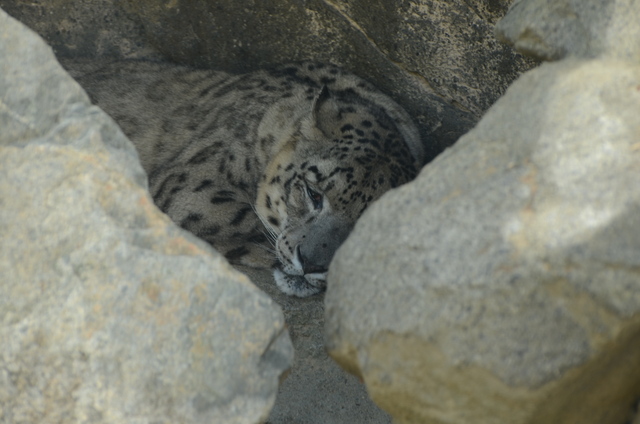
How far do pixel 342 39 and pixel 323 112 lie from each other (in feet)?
1.58

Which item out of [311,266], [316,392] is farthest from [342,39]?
[316,392]

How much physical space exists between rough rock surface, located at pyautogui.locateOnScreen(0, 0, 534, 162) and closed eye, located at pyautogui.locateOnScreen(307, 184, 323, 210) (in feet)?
2.84

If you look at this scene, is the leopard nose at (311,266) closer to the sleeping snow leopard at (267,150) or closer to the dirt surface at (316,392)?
the sleeping snow leopard at (267,150)

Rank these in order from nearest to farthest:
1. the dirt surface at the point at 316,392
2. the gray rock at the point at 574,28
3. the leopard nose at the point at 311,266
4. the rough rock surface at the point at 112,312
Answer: the rough rock surface at the point at 112,312, the gray rock at the point at 574,28, the dirt surface at the point at 316,392, the leopard nose at the point at 311,266

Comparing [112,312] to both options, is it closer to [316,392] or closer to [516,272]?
[516,272]

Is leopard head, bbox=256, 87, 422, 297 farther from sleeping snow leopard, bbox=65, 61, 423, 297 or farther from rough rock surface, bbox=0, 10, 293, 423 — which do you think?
rough rock surface, bbox=0, 10, 293, 423

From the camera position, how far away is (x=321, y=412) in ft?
11.6

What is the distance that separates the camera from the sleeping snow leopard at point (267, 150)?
415cm

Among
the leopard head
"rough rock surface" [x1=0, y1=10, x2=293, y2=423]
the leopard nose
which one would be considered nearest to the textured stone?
"rough rock surface" [x1=0, y1=10, x2=293, y2=423]

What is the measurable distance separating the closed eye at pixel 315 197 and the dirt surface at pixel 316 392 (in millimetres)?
602

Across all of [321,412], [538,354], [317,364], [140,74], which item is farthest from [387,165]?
Answer: [538,354]

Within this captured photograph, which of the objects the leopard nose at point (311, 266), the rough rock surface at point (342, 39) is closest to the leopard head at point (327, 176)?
the leopard nose at point (311, 266)

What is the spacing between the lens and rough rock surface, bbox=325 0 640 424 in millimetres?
2064

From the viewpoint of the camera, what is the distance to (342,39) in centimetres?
456
